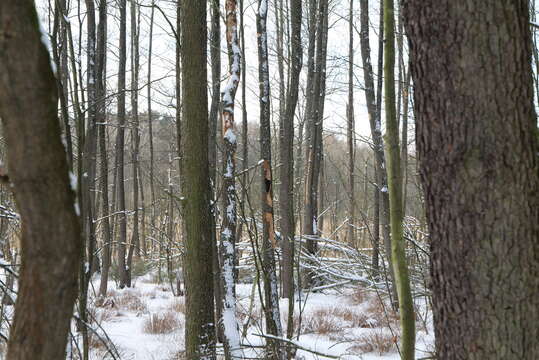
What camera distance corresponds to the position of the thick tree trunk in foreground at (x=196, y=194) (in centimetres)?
339

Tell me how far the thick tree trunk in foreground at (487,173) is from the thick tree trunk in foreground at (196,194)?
2.34 m

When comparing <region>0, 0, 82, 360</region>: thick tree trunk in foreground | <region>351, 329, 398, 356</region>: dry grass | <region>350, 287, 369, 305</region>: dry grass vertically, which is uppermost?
A: <region>0, 0, 82, 360</region>: thick tree trunk in foreground

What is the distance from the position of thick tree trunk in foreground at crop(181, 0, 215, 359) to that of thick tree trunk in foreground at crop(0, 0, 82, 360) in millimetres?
2492

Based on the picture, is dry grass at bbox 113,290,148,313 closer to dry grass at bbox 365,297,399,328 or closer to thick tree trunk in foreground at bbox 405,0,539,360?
dry grass at bbox 365,297,399,328

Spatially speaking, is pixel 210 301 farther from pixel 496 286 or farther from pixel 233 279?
pixel 496 286

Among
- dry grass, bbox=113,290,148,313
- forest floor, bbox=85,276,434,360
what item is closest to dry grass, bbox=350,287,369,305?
forest floor, bbox=85,276,434,360

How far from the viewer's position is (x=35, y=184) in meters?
0.86

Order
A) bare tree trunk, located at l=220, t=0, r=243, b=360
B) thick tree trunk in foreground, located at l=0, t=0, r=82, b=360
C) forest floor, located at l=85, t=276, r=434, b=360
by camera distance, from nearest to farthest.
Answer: thick tree trunk in foreground, located at l=0, t=0, r=82, b=360
bare tree trunk, located at l=220, t=0, r=243, b=360
forest floor, located at l=85, t=276, r=434, b=360

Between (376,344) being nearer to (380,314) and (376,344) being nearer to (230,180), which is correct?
(380,314)

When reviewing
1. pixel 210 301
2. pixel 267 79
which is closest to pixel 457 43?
pixel 210 301

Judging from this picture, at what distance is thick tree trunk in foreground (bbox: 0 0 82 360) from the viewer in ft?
2.80

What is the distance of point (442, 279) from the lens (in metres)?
1.29

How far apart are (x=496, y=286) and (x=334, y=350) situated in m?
4.32

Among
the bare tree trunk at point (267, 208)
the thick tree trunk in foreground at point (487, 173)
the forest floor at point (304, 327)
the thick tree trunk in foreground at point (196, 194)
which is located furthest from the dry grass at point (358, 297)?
the thick tree trunk in foreground at point (487, 173)
